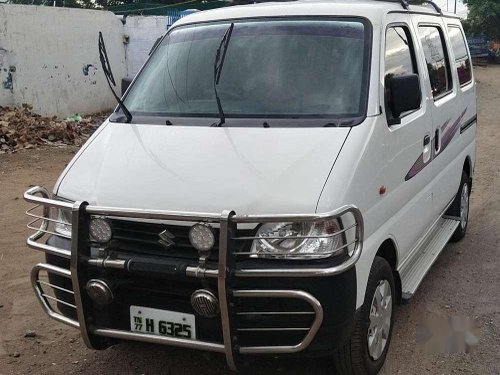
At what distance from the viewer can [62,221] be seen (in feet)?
10.7

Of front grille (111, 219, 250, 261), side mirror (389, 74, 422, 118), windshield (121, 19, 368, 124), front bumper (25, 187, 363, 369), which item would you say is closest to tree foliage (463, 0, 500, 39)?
windshield (121, 19, 368, 124)

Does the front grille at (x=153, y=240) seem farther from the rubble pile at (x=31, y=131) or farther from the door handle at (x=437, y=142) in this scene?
the rubble pile at (x=31, y=131)

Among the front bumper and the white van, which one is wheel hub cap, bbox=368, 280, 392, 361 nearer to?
the white van

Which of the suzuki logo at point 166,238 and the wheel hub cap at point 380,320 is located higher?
the suzuki logo at point 166,238

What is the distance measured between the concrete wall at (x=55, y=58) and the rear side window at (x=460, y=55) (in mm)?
9976

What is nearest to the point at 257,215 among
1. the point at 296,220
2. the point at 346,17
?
the point at 296,220

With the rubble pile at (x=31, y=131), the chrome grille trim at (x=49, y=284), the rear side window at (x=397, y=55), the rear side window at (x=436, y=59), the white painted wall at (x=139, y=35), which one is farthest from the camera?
the white painted wall at (x=139, y=35)

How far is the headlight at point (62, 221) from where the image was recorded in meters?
3.20

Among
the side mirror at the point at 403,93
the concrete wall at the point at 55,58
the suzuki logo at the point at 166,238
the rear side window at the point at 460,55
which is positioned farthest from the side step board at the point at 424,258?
the concrete wall at the point at 55,58

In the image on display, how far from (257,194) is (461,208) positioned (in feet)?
11.7

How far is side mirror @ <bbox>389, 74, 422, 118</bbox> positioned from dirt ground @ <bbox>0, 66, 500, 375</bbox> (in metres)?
1.52

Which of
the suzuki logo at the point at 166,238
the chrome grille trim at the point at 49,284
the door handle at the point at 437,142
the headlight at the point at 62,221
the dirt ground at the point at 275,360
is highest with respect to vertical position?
the door handle at the point at 437,142

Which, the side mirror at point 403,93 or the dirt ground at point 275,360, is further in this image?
the dirt ground at point 275,360

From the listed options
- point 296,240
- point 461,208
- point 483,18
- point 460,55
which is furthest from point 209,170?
point 483,18
